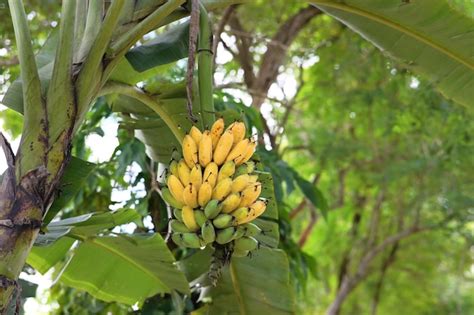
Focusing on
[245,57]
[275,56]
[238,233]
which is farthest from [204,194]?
[245,57]

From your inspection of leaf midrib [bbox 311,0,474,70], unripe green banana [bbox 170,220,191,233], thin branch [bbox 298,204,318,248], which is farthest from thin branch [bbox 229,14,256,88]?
unripe green banana [bbox 170,220,191,233]

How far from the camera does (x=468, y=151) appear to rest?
5.61 metres

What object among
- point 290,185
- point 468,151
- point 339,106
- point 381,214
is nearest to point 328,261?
point 381,214

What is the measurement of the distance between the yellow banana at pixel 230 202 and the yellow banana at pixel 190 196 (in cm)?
8

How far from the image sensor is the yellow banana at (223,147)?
1.88m

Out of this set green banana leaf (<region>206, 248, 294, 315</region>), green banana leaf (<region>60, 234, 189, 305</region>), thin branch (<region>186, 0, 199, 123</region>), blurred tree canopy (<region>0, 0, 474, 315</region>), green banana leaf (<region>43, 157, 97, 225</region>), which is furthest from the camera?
blurred tree canopy (<region>0, 0, 474, 315</region>)

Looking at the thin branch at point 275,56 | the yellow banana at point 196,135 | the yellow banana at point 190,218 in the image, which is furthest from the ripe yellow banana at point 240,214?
the thin branch at point 275,56

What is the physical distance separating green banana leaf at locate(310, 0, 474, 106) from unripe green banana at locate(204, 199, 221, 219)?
1.04 m

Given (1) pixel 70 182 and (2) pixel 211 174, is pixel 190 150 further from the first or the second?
(1) pixel 70 182

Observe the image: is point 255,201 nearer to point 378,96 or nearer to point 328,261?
point 378,96

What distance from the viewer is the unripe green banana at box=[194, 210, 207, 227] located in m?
1.82

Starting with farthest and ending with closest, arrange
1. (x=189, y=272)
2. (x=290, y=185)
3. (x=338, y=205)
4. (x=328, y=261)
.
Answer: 1. (x=328, y=261)
2. (x=338, y=205)
3. (x=290, y=185)
4. (x=189, y=272)

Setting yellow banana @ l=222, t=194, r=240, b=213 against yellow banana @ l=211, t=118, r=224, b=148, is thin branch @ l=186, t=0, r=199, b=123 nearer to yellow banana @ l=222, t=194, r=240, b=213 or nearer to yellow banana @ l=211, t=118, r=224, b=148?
yellow banana @ l=211, t=118, r=224, b=148

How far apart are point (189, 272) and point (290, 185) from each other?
1.07 metres
